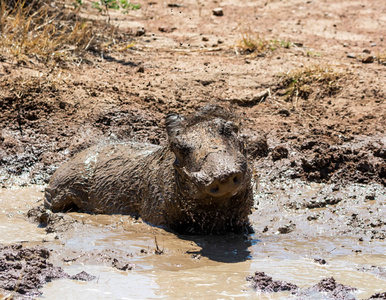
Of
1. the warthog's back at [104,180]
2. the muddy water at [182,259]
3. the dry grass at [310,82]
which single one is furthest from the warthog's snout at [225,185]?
the dry grass at [310,82]

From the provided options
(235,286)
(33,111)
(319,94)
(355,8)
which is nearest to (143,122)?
(33,111)

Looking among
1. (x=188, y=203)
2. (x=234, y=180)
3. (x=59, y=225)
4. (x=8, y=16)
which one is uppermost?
(x=8, y=16)

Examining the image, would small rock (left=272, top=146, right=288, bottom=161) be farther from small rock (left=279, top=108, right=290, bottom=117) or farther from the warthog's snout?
the warthog's snout

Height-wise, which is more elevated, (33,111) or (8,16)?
(8,16)

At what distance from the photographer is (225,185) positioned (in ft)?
16.6

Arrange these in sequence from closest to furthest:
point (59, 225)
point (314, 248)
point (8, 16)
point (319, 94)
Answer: point (314, 248)
point (59, 225)
point (319, 94)
point (8, 16)

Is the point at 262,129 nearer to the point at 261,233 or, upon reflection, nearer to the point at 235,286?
the point at 261,233

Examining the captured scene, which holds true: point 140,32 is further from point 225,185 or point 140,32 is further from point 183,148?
point 225,185

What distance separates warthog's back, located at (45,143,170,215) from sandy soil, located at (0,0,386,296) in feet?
4.05

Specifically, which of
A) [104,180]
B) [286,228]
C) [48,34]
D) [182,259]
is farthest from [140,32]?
[182,259]

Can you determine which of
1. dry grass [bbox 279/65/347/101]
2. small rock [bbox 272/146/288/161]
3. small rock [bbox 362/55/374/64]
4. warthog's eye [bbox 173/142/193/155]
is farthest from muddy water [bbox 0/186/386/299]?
small rock [bbox 362/55/374/64]

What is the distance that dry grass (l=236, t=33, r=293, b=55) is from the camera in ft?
36.7

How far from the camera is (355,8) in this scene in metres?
13.7

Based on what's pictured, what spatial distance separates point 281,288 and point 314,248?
4.56 ft
